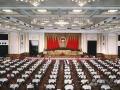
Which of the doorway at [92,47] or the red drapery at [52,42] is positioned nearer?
the doorway at [92,47]

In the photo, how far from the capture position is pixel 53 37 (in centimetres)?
4656

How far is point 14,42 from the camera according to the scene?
145 feet

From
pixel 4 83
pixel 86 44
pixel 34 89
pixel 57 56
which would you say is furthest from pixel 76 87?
pixel 86 44

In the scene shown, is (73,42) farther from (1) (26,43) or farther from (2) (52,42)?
(1) (26,43)

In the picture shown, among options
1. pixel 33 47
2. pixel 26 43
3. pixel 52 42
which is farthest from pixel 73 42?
pixel 26 43

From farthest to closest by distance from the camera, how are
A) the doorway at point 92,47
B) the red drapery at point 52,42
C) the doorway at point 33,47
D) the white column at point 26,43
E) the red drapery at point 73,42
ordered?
1. the red drapery at point 73,42
2. the red drapery at point 52,42
3. the doorway at point 92,47
4. the doorway at point 33,47
5. the white column at point 26,43

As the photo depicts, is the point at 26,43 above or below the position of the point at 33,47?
above

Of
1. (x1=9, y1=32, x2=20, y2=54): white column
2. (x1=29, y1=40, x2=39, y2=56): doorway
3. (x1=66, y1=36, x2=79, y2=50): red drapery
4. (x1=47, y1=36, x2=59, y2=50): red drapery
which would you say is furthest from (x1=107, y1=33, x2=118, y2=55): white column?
(x1=9, y1=32, x2=20, y2=54): white column

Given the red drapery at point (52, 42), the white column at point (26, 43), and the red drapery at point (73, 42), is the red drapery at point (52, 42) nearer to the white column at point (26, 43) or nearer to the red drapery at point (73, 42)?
the red drapery at point (73, 42)

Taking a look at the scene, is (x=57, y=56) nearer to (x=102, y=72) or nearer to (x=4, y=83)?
(x=102, y=72)

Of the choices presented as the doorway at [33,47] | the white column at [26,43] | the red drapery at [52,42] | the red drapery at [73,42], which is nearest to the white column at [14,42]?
the white column at [26,43]

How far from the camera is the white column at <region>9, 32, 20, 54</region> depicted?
1732 inches

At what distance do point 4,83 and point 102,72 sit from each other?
31.8 feet

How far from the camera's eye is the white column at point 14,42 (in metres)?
44.0
